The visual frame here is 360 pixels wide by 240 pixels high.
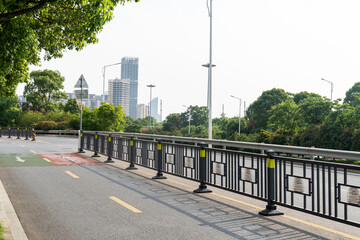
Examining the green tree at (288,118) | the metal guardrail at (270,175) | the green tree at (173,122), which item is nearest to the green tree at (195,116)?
the green tree at (173,122)

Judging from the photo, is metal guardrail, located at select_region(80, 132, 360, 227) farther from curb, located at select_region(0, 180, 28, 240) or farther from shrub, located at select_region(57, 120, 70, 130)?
shrub, located at select_region(57, 120, 70, 130)

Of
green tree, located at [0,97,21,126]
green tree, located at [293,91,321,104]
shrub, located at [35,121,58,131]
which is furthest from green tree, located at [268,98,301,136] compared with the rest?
green tree, located at [0,97,21,126]

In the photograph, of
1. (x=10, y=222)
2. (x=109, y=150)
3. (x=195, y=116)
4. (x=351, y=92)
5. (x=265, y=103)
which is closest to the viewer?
(x=10, y=222)

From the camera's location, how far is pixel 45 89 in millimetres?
73625

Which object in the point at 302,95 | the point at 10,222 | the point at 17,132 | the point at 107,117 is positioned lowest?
the point at 10,222

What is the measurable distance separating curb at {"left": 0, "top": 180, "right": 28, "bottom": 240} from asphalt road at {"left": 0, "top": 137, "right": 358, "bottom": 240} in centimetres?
13

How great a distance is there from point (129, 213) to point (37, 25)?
6654 mm

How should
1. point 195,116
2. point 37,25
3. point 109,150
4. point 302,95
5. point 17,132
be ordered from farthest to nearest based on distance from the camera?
point 195,116 → point 302,95 → point 17,132 → point 109,150 → point 37,25

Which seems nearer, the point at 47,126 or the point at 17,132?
the point at 17,132

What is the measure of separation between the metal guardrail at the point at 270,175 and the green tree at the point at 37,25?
4.09 m

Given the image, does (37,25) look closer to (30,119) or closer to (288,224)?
(288,224)

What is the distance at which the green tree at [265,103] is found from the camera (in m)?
75.1

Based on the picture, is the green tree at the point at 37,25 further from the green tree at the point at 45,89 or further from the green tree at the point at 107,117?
the green tree at the point at 45,89

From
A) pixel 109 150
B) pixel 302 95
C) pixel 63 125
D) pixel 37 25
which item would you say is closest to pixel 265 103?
pixel 302 95
